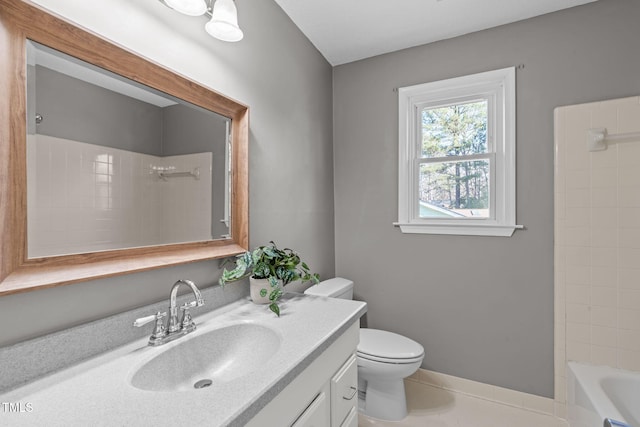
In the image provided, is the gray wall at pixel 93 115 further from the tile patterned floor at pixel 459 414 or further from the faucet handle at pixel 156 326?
the tile patterned floor at pixel 459 414

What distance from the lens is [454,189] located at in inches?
85.2

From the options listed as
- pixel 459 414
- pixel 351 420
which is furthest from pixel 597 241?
pixel 351 420

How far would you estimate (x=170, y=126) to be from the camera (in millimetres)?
1137

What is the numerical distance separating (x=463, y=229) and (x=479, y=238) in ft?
0.38

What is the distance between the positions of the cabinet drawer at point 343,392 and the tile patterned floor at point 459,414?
752 mm

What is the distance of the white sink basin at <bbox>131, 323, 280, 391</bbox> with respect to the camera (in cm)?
89

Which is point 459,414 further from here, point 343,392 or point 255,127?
point 255,127

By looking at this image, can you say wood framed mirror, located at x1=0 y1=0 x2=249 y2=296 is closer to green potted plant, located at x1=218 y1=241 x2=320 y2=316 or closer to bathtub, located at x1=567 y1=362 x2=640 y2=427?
green potted plant, located at x1=218 y1=241 x2=320 y2=316

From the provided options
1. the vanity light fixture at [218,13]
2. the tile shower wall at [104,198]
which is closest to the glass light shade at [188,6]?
the vanity light fixture at [218,13]

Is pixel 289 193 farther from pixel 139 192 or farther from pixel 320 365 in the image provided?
pixel 320 365

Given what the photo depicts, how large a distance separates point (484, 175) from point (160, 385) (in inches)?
84.1

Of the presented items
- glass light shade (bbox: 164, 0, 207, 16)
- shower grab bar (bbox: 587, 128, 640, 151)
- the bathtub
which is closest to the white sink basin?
glass light shade (bbox: 164, 0, 207, 16)

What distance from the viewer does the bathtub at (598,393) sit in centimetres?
145

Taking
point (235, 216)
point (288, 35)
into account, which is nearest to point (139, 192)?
point (235, 216)
